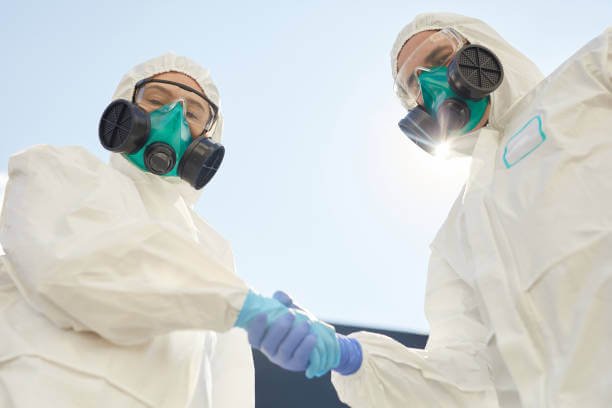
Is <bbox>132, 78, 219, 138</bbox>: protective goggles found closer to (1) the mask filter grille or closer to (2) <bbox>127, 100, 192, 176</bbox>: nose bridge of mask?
(2) <bbox>127, 100, 192, 176</bbox>: nose bridge of mask

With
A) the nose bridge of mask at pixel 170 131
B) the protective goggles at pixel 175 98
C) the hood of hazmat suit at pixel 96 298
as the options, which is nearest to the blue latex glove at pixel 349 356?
the hood of hazmat suit at pixel 96 298

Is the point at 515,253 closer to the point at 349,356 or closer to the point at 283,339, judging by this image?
the point at 349,356

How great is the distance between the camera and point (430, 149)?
2791mm

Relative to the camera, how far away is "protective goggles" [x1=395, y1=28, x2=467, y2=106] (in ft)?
8.88

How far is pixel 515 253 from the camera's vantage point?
188cm

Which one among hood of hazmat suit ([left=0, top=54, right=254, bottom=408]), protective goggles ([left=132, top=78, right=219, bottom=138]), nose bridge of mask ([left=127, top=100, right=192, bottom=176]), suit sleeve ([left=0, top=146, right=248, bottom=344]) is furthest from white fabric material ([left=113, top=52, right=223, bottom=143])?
suit sleeve ([left=0, top=146, right=248, bottom=344])

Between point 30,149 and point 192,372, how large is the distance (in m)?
0.89

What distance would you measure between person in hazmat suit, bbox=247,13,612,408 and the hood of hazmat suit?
10.4 inches

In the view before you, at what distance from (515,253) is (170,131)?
1.34 meters

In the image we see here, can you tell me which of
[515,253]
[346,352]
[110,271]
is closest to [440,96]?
[515,253]

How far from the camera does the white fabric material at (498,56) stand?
2441 millimetres

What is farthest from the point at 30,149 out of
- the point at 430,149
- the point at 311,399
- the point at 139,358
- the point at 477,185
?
the point at 311,399

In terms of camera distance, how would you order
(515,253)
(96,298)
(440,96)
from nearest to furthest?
(96,298) → (515,253) → (440,96)

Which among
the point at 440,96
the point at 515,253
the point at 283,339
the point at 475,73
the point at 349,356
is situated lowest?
the point at 349,356
